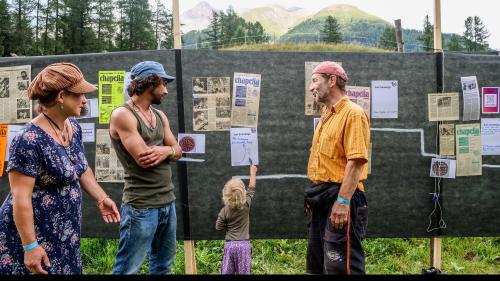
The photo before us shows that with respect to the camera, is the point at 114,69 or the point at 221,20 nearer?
the point at 114,69

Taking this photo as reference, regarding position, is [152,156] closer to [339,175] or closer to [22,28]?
[339,175]

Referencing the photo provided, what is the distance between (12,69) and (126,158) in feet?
6.55

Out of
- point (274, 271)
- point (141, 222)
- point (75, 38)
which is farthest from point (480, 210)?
point (75, 38)

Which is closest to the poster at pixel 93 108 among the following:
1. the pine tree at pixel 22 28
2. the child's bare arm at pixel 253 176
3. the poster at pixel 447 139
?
the child's bare arm at pixel 253 176

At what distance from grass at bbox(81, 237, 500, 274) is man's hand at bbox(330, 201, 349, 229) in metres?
1.95

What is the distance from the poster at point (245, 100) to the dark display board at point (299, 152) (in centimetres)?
5

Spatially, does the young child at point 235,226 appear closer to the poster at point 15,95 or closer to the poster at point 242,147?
the poster at point 242,147

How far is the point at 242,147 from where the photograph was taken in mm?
4227

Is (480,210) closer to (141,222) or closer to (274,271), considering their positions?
(274,271)

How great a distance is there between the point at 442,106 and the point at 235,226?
2073 millimetres


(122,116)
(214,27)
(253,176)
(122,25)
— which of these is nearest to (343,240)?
(253,176)

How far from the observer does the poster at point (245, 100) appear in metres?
4.22

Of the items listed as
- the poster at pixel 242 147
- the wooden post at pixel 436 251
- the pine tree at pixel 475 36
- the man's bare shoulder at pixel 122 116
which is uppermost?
the pine tree at pixel 475 36

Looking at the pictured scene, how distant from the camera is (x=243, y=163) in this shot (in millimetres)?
4227
